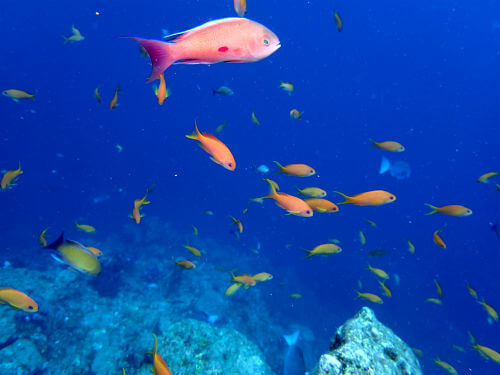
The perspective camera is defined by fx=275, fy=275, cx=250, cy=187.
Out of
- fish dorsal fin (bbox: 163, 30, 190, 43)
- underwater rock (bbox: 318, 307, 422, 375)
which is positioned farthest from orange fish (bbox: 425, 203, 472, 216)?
fish dorsal fin (bbox: 163, 30, 190, 43)

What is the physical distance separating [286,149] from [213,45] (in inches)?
2789

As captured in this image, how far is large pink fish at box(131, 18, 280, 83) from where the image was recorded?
1.25 m

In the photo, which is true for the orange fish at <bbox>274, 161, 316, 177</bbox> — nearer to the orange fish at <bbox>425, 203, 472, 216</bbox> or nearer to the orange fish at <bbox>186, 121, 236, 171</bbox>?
the orange fish at <bbox>425, 203, 472, 216</bbox>

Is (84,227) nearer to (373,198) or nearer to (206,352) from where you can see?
(206,352)

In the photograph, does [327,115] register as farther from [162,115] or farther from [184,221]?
[184,221]

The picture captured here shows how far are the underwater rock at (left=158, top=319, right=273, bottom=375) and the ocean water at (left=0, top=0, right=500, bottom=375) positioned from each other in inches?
175

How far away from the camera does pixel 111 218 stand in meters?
28.2

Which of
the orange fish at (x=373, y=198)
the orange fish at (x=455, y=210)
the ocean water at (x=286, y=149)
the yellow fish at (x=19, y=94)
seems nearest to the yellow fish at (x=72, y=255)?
the orange fish at (x=373, y=198)

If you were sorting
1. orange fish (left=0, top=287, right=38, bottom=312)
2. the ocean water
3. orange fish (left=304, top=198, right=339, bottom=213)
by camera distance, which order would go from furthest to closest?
the ocean water, orange fish (left=304, top=198, right=339, bottom=213), orange fish (left=0, top=287, right=38, bottom=312)

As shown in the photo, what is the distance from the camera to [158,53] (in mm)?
1238

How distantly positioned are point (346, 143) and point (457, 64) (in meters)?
32.9

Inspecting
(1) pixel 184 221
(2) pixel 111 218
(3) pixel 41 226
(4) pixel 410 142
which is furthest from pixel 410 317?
(4) pixel 410 142

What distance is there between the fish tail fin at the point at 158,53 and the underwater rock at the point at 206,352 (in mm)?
5310

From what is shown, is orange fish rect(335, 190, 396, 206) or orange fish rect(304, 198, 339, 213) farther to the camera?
orange fish rect(304, 198, 339, 213)
